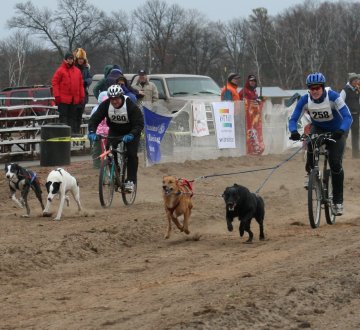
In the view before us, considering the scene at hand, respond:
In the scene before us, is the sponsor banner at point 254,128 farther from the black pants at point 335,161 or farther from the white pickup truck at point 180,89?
the black pants at point 335,161

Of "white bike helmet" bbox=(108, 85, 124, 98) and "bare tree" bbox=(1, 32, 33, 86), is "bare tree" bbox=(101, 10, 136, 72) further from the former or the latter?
"white bike helmet" bbox=(108, 85, 124, 98)

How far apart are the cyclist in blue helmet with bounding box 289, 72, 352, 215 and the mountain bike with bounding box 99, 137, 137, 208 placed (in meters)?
3.07

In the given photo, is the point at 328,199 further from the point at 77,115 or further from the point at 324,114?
the point at 77,115

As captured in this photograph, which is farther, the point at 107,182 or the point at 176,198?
the point at 107,182

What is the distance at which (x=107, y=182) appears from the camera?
496 inches

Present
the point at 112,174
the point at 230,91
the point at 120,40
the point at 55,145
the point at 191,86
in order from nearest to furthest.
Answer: the point at 112,174, the point at 55,145, the point at 230,91, the point at 191,86, the point at 120,40

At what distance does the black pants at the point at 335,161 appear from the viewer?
10781 mm

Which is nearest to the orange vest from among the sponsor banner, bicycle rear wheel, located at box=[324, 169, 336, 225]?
the sponsor banner

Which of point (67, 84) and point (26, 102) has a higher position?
point (67, 84)

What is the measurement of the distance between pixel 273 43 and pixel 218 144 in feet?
211

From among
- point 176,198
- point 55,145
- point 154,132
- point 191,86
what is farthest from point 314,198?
point 191,86

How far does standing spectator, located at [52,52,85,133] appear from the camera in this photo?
16.9 metres

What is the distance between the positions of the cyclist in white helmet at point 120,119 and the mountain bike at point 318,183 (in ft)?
9.66

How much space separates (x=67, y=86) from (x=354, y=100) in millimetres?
7693
